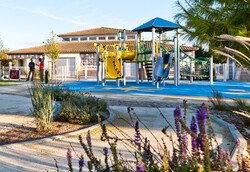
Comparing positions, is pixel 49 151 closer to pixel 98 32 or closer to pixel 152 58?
pixel 152 58

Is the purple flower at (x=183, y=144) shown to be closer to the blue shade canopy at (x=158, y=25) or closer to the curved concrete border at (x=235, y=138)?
the curved concrete border at (x=235, y=138)

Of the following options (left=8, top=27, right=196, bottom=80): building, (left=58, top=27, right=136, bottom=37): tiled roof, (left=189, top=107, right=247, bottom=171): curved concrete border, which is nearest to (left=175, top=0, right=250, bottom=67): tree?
(left=189, top=107, right=247, bottom=171): curved concrete border

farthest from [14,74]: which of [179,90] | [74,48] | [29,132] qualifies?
[29,132]

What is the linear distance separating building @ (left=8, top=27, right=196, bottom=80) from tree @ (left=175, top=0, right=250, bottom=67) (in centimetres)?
2408

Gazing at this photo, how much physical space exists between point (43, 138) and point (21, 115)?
7.36 feet

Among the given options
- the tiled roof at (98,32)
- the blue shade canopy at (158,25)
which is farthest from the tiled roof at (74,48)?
the blue shade canopy at (158,25)

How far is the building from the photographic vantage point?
3184cm

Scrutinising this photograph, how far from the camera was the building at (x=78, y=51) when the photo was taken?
31.8 meters

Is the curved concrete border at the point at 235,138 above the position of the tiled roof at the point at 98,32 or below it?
below

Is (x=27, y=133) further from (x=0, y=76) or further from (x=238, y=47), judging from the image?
(x=0, y=76)

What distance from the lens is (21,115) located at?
606cm

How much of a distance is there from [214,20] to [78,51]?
27.6 metres

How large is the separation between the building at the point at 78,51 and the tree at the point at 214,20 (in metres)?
24.1

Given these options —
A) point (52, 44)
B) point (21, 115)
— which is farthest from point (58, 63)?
point (21, 115)
